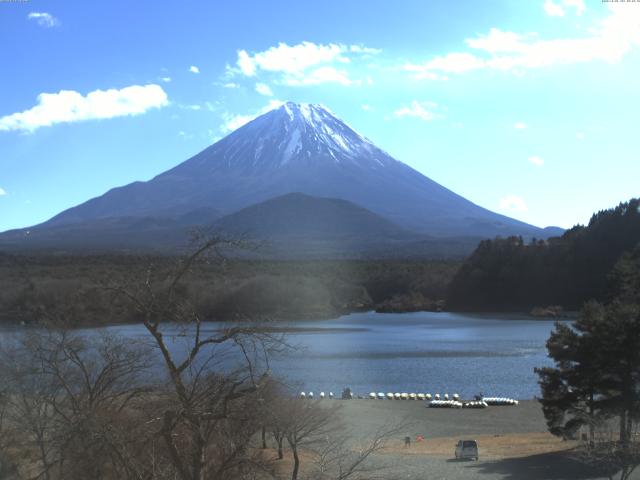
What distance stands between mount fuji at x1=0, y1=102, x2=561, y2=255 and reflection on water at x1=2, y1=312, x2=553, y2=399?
7120cm

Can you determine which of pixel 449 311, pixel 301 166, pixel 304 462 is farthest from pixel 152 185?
pixel 304 462

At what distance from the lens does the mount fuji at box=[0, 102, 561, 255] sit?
138 metres

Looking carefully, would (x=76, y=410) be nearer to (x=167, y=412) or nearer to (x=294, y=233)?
(x=167, y=412)

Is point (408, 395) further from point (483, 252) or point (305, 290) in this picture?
point (483, 252)

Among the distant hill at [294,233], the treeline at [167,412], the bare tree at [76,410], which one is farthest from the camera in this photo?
the distant hill at [294,233]

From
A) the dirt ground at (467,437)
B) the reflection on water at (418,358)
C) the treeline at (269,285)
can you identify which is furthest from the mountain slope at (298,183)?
the dirt ground at (467,437)

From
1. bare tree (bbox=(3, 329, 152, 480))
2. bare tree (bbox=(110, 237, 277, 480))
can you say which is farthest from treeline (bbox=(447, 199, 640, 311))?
bare tree (bbox=(110, 237, 277, 480))

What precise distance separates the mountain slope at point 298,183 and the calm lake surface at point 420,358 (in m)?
78.3

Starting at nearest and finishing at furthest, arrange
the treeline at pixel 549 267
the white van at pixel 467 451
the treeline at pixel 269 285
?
the white van at pixel 467 451 → the treeline at pixel 269 285 → the treeline at pixel 549 267

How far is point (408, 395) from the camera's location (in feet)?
92.2

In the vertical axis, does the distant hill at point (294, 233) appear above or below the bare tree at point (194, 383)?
above

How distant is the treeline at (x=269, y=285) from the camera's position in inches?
1268

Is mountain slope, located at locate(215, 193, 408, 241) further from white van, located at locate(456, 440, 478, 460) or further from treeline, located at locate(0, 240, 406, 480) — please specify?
treeline, located at locate(0, 240, 406, 480)

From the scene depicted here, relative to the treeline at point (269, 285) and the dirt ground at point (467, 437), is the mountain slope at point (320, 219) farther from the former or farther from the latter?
the dirt ground at point (467, 437)
